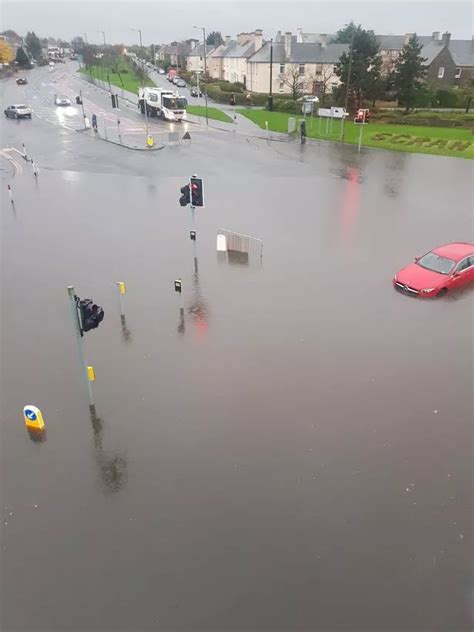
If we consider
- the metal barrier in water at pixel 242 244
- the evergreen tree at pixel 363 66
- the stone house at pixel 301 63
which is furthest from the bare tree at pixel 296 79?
the metal barrier in water at pixel 242 244

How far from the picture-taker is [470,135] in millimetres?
41938

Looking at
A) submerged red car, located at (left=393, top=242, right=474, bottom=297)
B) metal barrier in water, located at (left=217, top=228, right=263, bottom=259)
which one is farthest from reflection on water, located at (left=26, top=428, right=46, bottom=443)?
submerged red car, located at (left=393, top=242, right=474, bottom=297)

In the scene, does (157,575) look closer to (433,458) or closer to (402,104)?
(433,458)

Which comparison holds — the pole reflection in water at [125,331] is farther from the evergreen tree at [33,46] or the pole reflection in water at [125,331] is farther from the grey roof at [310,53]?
the evergreen tree at [33,46]

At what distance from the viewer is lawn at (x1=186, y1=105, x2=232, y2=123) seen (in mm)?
52469

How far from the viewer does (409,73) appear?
2024 inches

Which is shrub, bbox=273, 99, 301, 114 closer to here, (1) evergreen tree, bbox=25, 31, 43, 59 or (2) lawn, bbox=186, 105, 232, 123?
(2) lawn, bbox=186, 105, 232, 123

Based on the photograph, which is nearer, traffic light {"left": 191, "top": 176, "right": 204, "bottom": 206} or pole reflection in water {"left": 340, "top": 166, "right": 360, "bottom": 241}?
traffic light {"left": 191, "top": 176, "right": 204, "bottom": 206}

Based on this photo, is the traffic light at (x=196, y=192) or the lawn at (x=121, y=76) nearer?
the traffic light at (x=196, y=192)

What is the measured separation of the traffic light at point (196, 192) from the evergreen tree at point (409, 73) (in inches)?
1771

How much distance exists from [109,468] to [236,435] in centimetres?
245

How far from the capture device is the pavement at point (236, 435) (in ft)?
22.9

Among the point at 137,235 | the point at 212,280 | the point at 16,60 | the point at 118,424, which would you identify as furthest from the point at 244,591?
the point at 16,60

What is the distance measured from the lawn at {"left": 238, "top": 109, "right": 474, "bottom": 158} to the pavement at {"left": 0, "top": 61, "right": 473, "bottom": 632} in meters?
19.7
